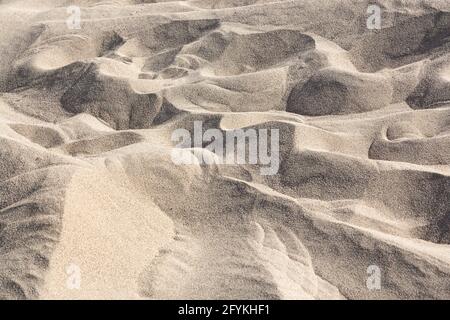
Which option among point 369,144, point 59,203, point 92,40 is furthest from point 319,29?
point 59,203

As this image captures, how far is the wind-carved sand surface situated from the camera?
1617mm

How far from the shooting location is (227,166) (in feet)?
6.70

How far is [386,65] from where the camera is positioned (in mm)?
2760

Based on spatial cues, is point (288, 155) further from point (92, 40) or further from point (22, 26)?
point (22, 26)

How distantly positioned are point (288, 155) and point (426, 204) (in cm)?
47

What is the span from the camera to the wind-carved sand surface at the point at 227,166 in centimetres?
162

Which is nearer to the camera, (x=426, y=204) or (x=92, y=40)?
(x=426, y=204)

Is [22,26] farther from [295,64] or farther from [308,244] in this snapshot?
[308,244]
